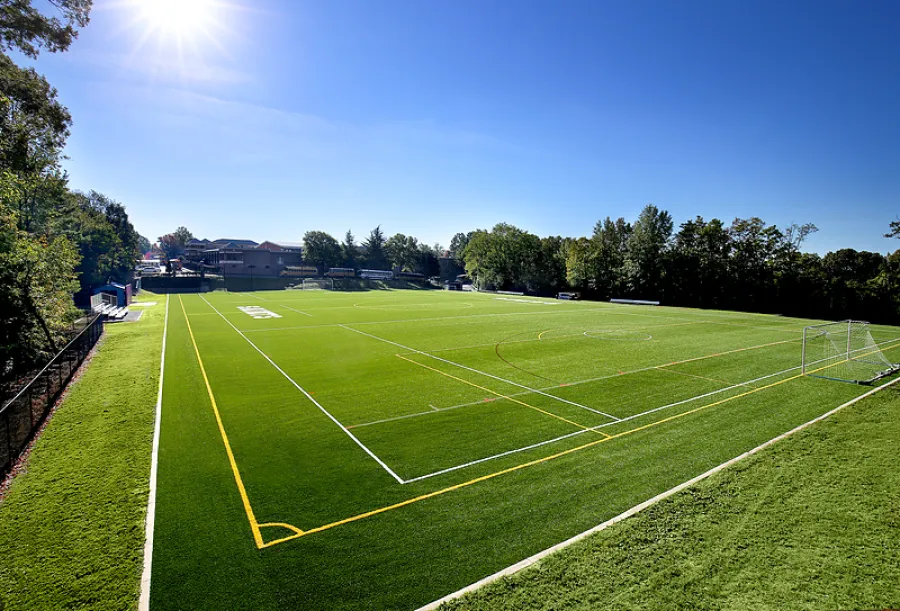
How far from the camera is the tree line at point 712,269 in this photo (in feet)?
162

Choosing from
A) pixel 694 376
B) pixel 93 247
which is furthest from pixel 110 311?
pixel 694 376

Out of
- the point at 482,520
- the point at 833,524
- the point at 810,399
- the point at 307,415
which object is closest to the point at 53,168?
the point at 307,415

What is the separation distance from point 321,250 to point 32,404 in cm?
9277

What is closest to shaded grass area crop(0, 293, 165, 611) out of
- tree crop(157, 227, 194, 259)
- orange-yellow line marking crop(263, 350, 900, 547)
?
orange-yellow line marking crop(263, 350, 900, 547)

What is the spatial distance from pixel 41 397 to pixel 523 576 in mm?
15581

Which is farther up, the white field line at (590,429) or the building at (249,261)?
the building at (249,261)

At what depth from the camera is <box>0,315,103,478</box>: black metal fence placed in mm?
9328

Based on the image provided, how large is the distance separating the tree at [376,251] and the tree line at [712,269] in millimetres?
43272

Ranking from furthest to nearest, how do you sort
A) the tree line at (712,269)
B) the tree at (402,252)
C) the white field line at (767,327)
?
1. the tree at (402,252)
2. the tree line at (712,269)
3. the white field line at (767,327)

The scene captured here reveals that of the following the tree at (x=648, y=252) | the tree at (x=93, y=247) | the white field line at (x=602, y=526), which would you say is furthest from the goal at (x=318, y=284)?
the white field line at (x=602, y=526)

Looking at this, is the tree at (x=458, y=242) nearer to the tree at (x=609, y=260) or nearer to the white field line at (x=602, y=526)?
the tree at (x=609, y=260)

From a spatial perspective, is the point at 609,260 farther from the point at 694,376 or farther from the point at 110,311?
the point at 110,311

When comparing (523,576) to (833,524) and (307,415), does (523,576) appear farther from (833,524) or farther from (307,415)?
(307,415)

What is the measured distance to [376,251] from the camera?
115438 millimetres
